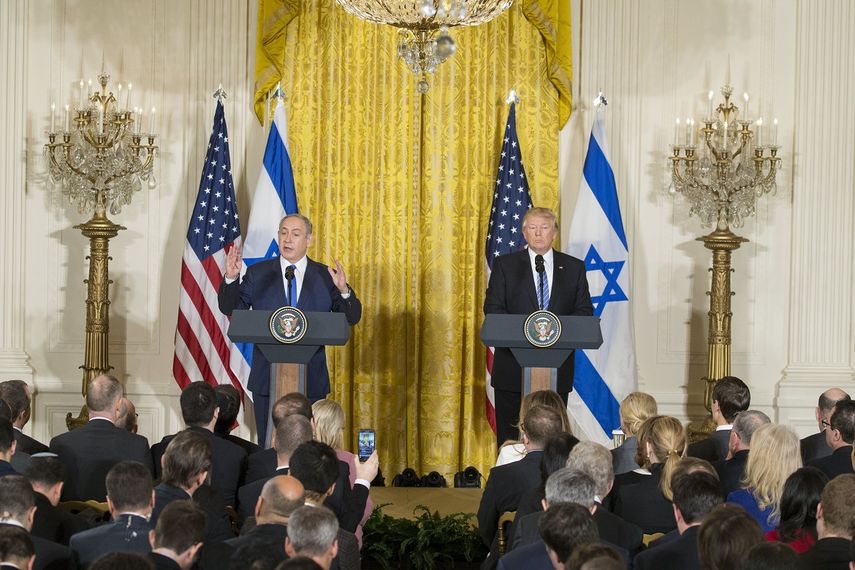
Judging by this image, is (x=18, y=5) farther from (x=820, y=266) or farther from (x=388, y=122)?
(x=820, y=266)

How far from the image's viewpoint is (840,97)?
9.11 m

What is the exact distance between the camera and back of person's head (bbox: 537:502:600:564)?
355 centimetres

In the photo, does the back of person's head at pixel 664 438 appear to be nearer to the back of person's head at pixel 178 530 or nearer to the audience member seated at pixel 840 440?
the audience member seated at pixel 840 440

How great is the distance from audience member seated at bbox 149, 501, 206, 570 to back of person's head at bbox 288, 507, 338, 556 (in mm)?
336

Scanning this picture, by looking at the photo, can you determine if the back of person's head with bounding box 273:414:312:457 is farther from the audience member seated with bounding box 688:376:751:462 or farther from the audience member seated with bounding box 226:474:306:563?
the audience member seated with bounding box 688:376:751:462

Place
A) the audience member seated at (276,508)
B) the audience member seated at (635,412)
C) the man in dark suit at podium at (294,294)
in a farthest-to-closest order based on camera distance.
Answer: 1. the man in dark suit at podium at (294,294)
2. the audience member seated at (635,412)
3. the audience member seated at (276,508)

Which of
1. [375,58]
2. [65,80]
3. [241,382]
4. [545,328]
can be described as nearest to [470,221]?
[375,58]

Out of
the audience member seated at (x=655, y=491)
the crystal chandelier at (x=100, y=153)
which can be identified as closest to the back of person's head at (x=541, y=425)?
the audience member seated at (x=655, y=491)

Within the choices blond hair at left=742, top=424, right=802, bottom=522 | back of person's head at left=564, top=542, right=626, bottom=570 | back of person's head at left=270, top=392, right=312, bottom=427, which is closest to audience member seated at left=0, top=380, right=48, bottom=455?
back of person's head at left=270, top=392, right=312, bottom=427

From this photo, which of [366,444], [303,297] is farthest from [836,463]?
[303,297]

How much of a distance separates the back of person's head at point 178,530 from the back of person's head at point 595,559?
1.13 metres

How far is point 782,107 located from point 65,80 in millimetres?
5337

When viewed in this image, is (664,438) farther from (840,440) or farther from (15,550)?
(15,550)

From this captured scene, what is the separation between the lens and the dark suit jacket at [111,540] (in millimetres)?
3994
